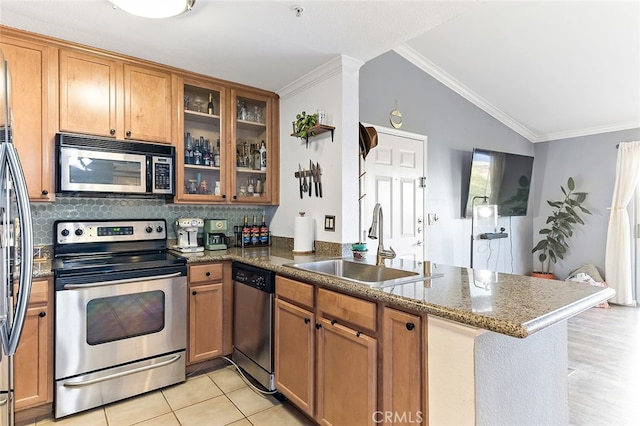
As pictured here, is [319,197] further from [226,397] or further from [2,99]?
[2,99]

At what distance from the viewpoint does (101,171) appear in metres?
2.39

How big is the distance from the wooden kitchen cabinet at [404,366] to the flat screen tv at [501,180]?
3335 millimetres

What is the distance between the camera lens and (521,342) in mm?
1315

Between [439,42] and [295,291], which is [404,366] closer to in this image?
[295,291]

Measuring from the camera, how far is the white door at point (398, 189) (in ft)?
10.9

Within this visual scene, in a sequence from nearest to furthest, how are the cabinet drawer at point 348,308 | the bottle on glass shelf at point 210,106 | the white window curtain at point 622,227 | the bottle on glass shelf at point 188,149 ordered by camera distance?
the cabinet drawer at point 348,308 → the bottle on glass shelf at point 188,149 → the bottle on glass shelf at point 210,106 → the white window curtain at point 622,227

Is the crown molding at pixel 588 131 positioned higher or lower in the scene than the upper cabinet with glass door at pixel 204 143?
higher

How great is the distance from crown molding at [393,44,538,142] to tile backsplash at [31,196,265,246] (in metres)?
2.44

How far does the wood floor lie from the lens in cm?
210

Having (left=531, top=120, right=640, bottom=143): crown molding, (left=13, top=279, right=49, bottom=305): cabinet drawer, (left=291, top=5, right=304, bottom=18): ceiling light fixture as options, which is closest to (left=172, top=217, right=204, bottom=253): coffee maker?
(left=13, top=279, right=49, bottom=305): cabinet drawer

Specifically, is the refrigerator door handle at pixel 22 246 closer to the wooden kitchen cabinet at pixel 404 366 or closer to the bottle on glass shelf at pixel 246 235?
the wooden kitchen cabinet at pixel 404 366

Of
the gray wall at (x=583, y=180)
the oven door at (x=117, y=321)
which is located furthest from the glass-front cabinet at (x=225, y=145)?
the gray wall at (x=583, y=180)

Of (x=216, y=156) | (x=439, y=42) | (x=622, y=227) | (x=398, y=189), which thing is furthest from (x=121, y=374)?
(x=622, y=227)

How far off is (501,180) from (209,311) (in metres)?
4.11
